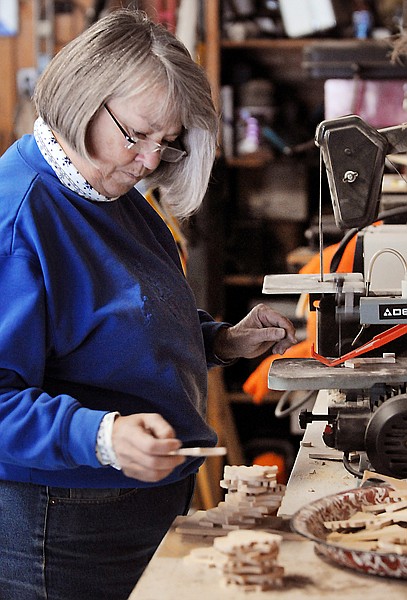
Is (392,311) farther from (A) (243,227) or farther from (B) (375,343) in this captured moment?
(A) (243,227)

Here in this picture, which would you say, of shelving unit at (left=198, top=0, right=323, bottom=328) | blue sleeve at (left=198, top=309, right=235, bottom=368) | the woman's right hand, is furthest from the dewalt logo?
shelving unit at (left=198, top=0, right=323, bottom=328)

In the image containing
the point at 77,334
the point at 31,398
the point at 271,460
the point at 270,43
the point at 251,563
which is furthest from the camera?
the point at 271,460

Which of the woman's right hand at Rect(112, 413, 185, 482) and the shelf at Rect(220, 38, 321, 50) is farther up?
the shelf at Rect(220, 38, 321, 50)

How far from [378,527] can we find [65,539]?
0.48 meters

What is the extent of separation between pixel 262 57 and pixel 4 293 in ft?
10.4

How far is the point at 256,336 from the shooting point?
1883 millimetres

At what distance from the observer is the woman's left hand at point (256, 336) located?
73.9 inches

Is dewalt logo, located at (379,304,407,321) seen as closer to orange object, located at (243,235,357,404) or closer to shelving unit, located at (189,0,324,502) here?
orange object, located at (243,235,357,404)

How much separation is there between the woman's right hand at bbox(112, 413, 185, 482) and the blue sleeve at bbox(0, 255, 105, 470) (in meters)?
0.04

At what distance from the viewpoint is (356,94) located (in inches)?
134

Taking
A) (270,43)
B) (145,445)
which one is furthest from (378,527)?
(270,43)

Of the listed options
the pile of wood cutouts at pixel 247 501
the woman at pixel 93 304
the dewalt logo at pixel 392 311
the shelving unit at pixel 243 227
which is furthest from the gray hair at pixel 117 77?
the shelving unit at pixel 243 227

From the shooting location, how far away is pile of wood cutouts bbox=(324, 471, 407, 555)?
1.30 metres

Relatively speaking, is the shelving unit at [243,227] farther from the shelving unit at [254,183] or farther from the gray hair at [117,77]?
the gray hair at [117,77]
